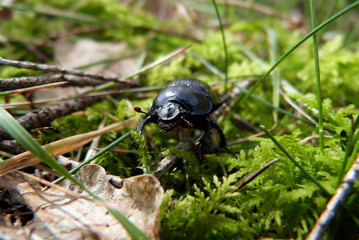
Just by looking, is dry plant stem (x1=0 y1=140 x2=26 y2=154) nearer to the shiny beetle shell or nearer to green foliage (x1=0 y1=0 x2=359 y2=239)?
green foliage (x1=0 y1=0 x2=359 y2=239)

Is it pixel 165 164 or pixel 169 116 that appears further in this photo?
pixel 169 116

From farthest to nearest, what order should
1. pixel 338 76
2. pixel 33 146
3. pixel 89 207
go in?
1. pixel 338 76
2. pixel 89 207
3. pixel 33 146

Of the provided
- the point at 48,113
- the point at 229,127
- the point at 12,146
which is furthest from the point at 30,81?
the point at 229,127

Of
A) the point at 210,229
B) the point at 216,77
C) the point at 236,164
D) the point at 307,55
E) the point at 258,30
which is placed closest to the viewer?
the point at 210,229

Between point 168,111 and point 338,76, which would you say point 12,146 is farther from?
point 338,76

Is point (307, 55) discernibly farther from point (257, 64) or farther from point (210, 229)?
point (210, 229)

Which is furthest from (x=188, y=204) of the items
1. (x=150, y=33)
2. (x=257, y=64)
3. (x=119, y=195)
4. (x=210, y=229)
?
(x=150, y=33)
